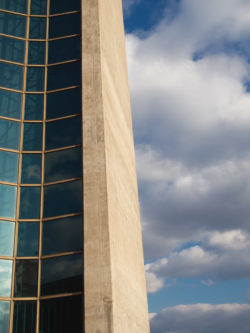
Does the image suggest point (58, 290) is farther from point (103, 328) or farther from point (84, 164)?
point (84, 164)

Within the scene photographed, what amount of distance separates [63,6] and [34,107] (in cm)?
776

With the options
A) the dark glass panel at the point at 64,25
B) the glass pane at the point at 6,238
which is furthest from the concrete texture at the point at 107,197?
the glass pane at the point at 6,238

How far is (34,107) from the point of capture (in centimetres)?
2372

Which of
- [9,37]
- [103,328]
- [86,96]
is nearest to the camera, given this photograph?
[103,328]

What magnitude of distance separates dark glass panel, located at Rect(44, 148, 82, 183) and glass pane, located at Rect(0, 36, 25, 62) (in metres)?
6.79

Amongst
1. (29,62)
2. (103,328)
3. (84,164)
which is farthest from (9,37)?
(103,328)

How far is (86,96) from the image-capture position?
23.3 meters

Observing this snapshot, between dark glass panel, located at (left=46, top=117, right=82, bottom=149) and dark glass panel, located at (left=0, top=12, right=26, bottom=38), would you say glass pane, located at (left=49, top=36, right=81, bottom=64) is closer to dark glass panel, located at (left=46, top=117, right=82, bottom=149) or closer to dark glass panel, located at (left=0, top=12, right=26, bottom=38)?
dark glass panel, located at (left=0, top=12, right=26, bottom=38)

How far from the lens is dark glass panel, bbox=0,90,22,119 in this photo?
23013 millimetres

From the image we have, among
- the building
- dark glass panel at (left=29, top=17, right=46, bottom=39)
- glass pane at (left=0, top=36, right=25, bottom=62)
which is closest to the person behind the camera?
the building

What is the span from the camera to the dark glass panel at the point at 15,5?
85.1 feet

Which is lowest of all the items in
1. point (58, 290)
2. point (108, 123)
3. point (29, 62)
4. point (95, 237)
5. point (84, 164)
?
point (58, 290)

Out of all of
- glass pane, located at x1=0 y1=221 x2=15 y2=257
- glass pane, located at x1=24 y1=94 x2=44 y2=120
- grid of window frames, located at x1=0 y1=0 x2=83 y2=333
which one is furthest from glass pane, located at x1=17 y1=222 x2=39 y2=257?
→ glass pane, located at x1=24 y1=94 x2=44 y2=120

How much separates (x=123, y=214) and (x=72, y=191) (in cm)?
410
